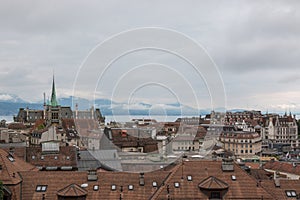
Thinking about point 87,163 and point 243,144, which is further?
point 243,144

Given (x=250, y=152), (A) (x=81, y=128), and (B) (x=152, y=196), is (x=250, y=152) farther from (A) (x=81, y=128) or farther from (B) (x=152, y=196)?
(B) (x=152, y=196)

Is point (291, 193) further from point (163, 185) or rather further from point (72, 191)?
point (72, 191)

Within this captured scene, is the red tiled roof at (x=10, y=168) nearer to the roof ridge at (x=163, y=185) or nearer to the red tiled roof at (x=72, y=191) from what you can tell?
the red tiled roof at (x=72, y=191)

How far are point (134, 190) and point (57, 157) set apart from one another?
26.7 metres

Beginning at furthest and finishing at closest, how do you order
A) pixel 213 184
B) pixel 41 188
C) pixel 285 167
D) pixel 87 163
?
pixel 285 167
pixel 87 163
pixel 41 188
pixel 213 184

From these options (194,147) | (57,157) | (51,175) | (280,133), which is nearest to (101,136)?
(194,147)

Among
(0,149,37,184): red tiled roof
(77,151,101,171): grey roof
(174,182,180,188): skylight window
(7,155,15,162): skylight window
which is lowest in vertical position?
(77,151,101,171): grey roof

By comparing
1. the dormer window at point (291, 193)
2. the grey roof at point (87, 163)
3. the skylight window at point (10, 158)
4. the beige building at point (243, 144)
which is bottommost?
the beige building at point (243, 144)

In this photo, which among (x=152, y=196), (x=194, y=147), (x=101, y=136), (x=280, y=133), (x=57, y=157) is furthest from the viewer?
(x=280, y=133)

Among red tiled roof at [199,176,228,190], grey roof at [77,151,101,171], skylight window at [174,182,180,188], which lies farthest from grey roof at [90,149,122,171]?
red tiled roof at [199,176,228,190]

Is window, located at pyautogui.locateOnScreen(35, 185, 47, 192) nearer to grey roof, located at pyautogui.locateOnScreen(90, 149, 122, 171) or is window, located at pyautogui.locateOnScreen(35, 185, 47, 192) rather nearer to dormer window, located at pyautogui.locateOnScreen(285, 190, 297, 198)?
grey roof, located at pyautogui.locateOnScreen(90, 149, 122, 171)

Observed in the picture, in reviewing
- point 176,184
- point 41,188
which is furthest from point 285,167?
point 41,188

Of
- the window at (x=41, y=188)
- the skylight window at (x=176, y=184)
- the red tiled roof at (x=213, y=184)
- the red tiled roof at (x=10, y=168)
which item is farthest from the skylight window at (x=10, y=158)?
the red tiled roof at (x=213, y=184)

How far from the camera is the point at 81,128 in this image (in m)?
141
